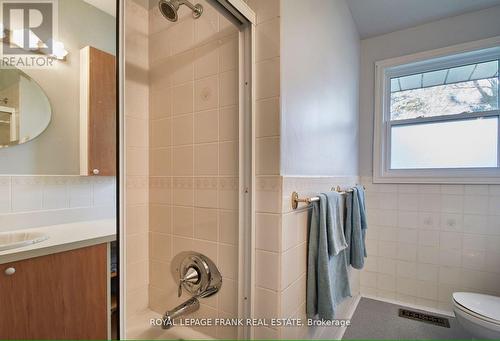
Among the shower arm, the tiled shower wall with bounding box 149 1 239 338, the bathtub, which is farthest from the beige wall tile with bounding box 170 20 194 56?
the bathtub

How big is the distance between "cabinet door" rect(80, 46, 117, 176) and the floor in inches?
68.6

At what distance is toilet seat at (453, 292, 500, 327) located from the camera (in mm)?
1396

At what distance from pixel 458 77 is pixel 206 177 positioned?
2.22 metres

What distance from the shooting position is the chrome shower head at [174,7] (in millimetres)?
1061

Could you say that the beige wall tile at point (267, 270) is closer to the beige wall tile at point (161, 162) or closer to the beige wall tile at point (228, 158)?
the beige wall tile at point (228, 158)

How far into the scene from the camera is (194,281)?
1.24 m

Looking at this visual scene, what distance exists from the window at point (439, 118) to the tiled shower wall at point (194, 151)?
165cm

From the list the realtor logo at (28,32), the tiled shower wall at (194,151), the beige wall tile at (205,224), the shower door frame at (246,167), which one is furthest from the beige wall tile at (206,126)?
the realtor logo at (28,32)

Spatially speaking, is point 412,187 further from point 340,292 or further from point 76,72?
point 76,72

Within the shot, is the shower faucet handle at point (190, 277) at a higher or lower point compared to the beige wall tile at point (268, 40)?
lower

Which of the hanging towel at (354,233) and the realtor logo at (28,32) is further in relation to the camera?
the hanging towel at (354,233)

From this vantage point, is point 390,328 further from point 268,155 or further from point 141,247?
point 141,247

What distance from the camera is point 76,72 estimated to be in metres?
1.05

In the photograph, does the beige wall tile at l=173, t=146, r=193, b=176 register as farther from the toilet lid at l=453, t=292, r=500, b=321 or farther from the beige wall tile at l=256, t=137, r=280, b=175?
the toilet lid at l=453, t=292, r=500, b=321
